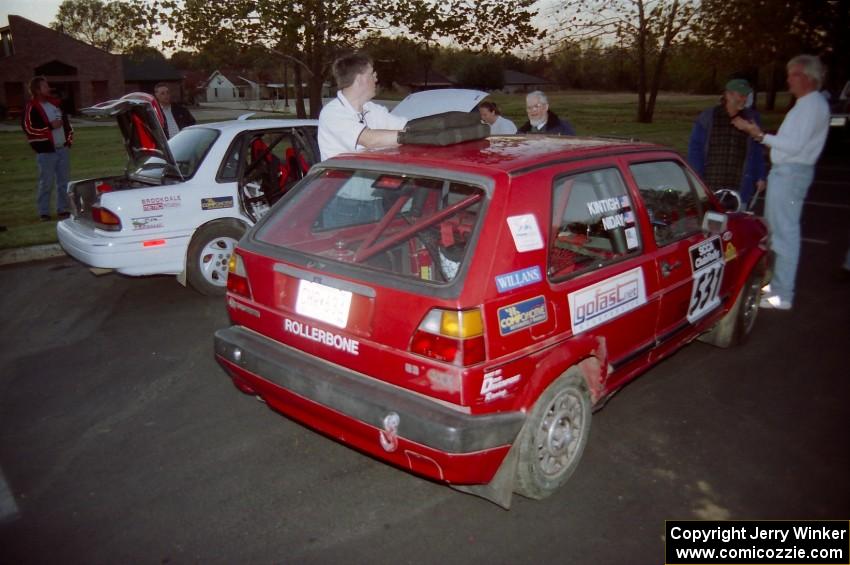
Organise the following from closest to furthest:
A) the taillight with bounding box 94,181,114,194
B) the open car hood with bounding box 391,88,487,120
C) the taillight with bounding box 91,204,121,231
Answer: the taillight with bounding box 91,204,121,231 → the taillight with bounding box 94,181,114,194 → the open car hood with bounding box 391,88,487,120

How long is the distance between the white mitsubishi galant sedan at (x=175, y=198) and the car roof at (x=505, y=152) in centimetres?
294

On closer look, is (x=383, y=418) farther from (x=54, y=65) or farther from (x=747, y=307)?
(x=54, y=65)

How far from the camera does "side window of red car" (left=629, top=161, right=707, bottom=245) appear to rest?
3.81 meters

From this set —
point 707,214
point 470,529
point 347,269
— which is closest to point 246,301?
point 347,269

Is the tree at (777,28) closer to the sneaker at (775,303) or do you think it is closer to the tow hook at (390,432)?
the sneaker at (775,303)

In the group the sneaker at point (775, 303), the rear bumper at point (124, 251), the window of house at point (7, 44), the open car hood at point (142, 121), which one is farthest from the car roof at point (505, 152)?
the window of house at point (7, 44)

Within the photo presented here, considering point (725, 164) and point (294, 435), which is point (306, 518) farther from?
point (725, 164)

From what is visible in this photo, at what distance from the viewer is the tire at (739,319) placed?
4.87m

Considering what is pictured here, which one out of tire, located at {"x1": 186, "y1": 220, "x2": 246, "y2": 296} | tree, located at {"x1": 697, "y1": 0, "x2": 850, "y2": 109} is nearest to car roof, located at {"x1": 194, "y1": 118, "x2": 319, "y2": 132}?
tire, located at {"x1": 186, "y1": 220, "x2": 246, "y2": 296}

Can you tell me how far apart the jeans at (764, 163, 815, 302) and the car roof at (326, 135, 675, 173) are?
225 cm

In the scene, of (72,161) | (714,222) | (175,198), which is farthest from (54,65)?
(714,222)

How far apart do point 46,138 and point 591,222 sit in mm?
8709

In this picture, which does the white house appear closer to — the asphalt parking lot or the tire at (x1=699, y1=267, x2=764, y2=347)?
the asphalt parking lot

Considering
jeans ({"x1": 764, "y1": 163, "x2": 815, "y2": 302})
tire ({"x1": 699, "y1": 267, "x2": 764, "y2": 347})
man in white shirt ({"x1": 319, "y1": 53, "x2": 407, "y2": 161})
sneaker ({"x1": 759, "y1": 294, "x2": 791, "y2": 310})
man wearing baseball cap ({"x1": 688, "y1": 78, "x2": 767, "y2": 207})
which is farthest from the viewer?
man wearing baseball cap ({"x1": 688, "y1": 78, "x2": 767, "y2": 207})
